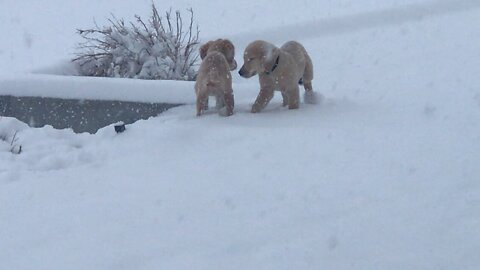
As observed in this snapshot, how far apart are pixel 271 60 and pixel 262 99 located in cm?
34

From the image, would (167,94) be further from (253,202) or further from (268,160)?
(253,202)

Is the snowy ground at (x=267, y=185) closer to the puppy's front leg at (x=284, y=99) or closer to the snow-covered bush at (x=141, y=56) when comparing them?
the puppy's front leg at (x=284, y=99)

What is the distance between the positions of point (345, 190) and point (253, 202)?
0.54m

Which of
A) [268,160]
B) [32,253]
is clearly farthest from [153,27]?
[32,253]

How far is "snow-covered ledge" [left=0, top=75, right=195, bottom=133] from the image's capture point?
6.55 meters

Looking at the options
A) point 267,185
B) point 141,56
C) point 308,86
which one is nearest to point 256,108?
point 308,86

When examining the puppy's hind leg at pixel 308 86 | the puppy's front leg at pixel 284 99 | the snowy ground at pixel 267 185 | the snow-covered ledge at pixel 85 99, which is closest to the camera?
the snowy ground at pixel 267 185

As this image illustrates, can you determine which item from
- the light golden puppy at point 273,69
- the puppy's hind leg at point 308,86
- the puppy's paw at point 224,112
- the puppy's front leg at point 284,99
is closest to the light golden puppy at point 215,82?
the puppy's paw at point 224,112

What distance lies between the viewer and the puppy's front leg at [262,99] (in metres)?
6.23

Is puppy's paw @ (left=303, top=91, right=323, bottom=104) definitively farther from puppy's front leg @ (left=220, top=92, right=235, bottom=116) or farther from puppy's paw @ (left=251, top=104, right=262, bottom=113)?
puppy's front leg @ (left=220, top=92, right=235, bottom=116)

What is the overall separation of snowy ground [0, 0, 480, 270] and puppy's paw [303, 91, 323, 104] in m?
0.08

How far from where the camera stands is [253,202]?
14.0 ft

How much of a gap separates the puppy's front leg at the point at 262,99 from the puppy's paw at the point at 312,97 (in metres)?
0.53

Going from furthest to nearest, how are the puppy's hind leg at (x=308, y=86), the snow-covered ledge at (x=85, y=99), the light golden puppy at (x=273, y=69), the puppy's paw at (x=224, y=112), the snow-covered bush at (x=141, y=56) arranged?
the snow-covered bush at (x=141, y=56), the puppy's hind leg at (x=308, y=86), the snow-covered ledge at (x=85, y=99), the puppy's paw at (x=224, y=112), the light golden puppy at (x=273, y=69)
